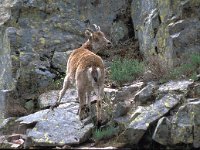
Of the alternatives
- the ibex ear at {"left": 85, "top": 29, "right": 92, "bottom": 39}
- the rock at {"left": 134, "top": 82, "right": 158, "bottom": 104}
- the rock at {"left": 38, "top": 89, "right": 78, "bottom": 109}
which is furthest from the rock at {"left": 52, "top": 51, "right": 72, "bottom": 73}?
the rock at {"left": 134, "top": 82, "right": 158, "bottom": 104}

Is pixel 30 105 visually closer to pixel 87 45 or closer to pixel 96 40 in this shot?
pixel 87 45

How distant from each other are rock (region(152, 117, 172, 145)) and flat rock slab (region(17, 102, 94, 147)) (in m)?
1.69

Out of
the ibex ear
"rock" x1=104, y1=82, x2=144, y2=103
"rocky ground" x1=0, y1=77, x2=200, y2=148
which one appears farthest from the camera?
the ibex ear

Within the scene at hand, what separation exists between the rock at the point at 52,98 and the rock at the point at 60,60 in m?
1.17

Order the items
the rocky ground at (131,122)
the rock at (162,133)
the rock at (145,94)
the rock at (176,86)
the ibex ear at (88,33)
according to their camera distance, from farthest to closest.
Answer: the ibex ear at (88,33), the rock at (145,94), the rock at (176,86), the rocky ground at (131,122), the rock at (162,133)

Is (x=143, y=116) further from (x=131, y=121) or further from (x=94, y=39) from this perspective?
(x=94, y=39)

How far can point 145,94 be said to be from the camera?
1277cm

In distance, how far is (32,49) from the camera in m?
16.9

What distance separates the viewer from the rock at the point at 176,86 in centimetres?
1255

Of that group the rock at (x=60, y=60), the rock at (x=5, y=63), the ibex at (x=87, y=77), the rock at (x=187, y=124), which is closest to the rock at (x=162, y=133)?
the rock at (x=187, y=124)

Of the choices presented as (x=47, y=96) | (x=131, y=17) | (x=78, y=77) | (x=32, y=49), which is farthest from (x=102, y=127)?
(x=131, y=17)

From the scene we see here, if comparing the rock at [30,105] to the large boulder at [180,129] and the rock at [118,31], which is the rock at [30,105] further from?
the large boulder at [180,129]

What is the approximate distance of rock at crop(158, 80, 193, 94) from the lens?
41.2 feet

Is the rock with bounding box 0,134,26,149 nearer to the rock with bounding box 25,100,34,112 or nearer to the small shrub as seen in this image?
the rock with bounding box 25,100,34,112
